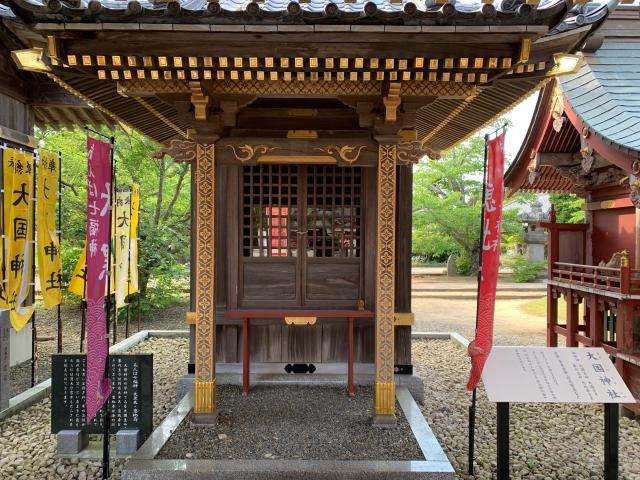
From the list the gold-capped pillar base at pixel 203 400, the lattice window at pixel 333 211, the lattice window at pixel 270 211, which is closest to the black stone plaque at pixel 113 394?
the gold-capped pillar base at pixel 203 400

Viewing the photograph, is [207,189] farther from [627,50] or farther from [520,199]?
[520,199]

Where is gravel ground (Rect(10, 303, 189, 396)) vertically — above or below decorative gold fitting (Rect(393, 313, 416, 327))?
below

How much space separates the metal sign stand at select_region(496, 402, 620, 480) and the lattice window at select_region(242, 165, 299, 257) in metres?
3.57

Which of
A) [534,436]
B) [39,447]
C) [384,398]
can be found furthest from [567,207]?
[39,447]

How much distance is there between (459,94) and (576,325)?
5603mm

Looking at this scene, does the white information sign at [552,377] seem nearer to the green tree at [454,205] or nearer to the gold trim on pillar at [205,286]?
the gold trim on pillar at [205,286]

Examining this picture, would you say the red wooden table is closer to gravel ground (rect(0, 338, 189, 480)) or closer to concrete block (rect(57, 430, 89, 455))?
gravel ground (rect(0, 338, 189, 480))

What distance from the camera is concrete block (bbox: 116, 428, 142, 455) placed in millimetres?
4605

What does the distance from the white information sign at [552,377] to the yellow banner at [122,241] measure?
27.0 feet

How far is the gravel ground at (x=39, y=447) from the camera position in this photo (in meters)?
4.35

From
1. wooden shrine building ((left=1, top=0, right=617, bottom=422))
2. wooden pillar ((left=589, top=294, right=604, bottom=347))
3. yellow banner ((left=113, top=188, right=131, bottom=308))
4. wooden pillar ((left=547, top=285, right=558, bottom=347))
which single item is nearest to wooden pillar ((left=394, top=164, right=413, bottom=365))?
wooden shrine building ((left=1, top=0, right=617, bottom=422))

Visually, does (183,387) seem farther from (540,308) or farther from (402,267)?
(540,308)

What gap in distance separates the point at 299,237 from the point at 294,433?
2716 millimetres

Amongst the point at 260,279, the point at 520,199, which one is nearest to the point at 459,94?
the point at 260,279
